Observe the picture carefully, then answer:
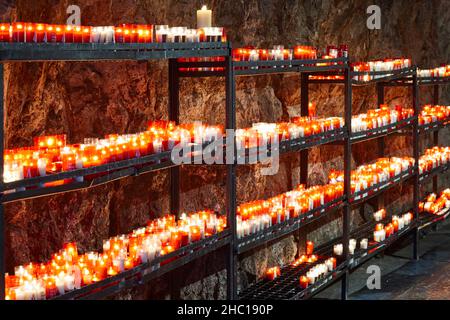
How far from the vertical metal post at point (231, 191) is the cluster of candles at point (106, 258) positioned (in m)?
0.15

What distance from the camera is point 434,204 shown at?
1505 cm

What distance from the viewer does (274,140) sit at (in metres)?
9.06

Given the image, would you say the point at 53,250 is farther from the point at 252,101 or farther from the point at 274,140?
the point at 252,101

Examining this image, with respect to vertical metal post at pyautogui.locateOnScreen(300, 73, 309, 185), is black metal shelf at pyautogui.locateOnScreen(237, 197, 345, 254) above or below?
below

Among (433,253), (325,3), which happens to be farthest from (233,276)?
(433,253)

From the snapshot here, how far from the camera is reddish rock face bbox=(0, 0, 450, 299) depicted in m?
7.45

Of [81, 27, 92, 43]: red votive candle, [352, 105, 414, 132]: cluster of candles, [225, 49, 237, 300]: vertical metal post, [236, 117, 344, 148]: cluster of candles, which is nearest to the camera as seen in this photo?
[81, 27, 92, 43]: red votive candle

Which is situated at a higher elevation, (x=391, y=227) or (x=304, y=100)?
(x=304, y=100)

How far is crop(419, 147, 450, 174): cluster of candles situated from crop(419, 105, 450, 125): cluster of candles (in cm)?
64

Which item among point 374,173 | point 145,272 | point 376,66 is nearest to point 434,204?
point 374,173

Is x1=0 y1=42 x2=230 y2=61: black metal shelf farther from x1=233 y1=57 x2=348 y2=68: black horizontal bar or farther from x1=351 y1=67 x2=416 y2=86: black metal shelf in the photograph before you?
x1=351 y1=67 x2=416 y2=86: black metal shelf

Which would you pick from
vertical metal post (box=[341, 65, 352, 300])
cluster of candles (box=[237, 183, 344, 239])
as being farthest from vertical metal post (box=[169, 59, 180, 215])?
vertical metal post (box=[341, 65, 352, 300])

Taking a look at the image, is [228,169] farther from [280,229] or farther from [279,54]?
[279,54]

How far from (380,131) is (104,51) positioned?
21.6 feet
